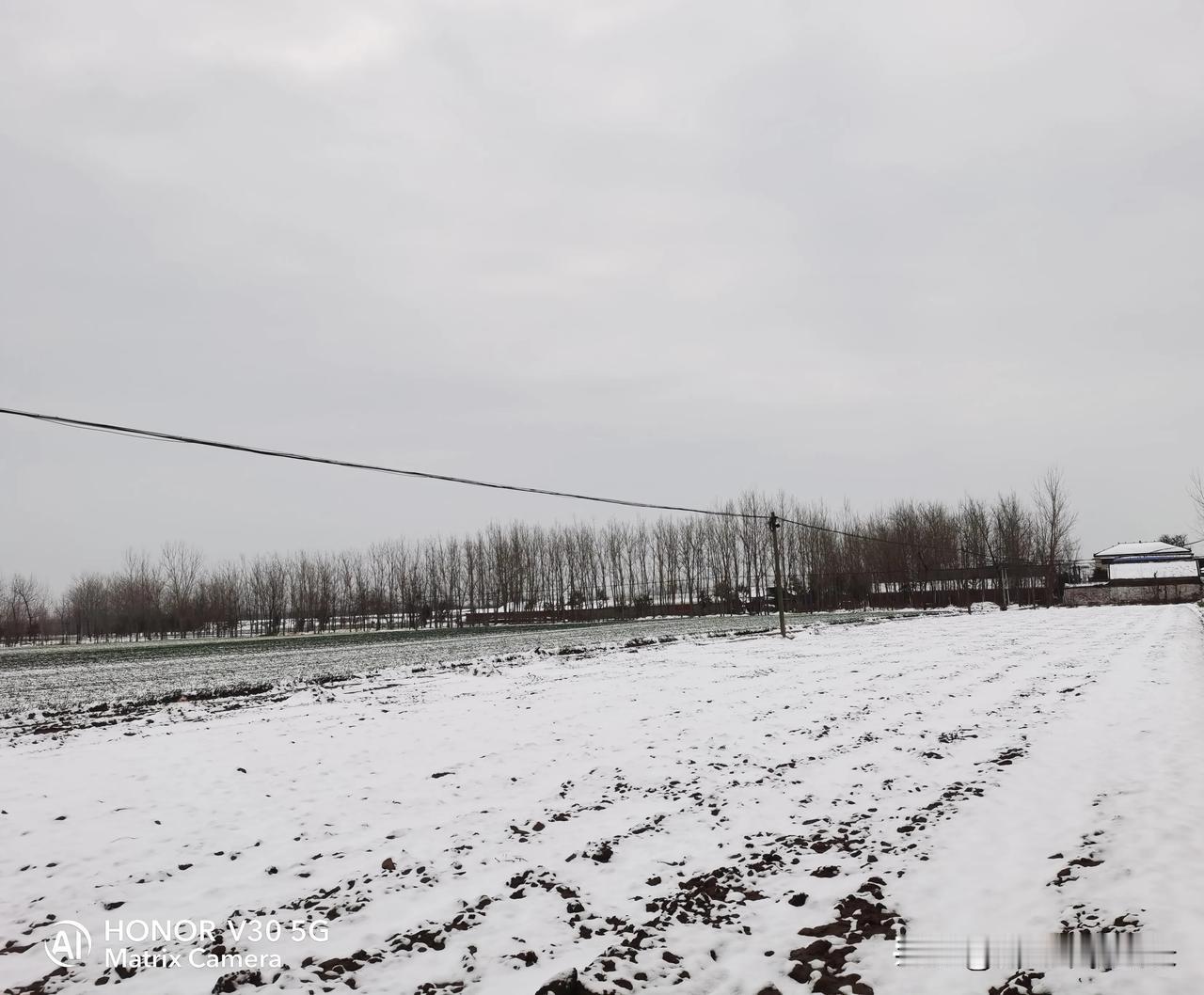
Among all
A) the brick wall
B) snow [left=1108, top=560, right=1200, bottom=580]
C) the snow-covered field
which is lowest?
the brick wall

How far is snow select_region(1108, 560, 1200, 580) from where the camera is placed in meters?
59.5

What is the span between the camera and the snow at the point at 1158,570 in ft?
195

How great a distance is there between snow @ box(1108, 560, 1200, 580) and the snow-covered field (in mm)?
61012

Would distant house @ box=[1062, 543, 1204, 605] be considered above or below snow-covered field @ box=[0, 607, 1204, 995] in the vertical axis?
below

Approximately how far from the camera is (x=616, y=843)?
6227 mm

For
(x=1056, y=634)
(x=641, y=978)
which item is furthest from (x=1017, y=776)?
(x=1056, y=634)

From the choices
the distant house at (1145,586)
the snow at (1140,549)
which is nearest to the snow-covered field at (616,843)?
the distant house at (1145,586)

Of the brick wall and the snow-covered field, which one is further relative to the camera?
the brick wall

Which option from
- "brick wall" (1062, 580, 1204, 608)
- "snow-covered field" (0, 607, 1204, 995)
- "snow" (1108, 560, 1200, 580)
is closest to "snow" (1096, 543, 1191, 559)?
"snow" (1108, 560, 1200, 580)

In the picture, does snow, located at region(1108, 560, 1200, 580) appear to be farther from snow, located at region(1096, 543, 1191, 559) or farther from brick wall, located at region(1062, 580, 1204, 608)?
snow, located at region(1096, 543, 1191, 559)

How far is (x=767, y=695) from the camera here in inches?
535

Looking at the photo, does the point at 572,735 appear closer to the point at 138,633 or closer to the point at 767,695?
the point at 767,695

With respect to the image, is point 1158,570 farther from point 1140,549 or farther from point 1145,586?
point 1140,549

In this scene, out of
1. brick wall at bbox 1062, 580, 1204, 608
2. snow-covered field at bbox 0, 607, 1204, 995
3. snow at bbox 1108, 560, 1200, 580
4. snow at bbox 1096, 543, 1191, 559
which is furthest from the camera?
snow at bbox 1096, 543, 1191, 559
